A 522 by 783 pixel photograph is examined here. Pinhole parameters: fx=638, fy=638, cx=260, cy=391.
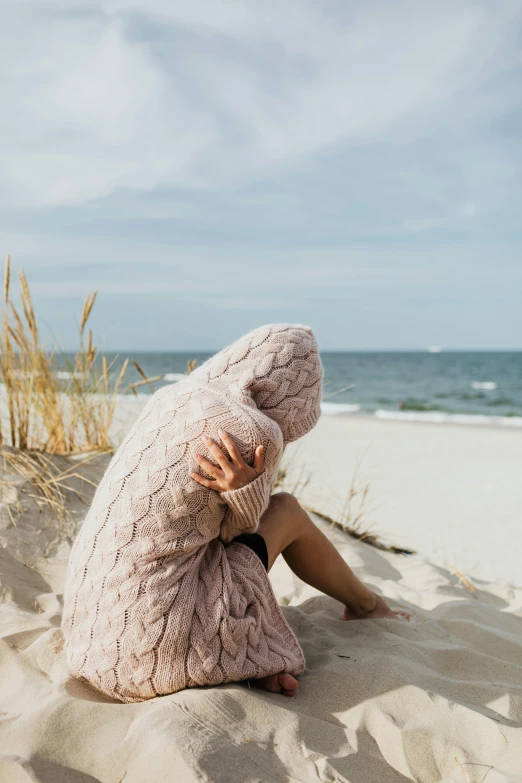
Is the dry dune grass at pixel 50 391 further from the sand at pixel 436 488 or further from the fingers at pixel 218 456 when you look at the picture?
the fingers at pixel 218 456

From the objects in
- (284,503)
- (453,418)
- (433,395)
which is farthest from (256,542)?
(433,395)

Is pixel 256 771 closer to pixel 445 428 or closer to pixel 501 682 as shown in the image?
pixel 501 682

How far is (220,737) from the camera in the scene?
154cm

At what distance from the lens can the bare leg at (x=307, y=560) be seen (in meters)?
2.00

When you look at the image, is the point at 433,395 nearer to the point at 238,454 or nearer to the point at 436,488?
the point at 436,488

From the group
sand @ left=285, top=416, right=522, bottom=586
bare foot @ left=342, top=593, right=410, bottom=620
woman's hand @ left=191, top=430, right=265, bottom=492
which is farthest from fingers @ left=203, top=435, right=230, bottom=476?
sand @ left=285, top=416, right=522, bottom=586

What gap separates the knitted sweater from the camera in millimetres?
1697

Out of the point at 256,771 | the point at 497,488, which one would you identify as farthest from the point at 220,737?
the point at 497,488

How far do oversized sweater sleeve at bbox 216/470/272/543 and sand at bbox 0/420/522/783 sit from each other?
43 cm

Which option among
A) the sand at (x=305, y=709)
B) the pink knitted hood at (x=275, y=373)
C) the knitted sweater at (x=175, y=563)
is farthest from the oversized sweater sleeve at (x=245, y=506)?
the sand at (x=305, y=709)

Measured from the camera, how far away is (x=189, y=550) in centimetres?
174

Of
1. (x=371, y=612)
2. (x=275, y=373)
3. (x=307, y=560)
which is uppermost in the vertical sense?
(x=275, y=373)

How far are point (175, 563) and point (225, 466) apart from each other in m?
0.31

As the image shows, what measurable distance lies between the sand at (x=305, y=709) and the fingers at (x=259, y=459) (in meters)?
0.62
